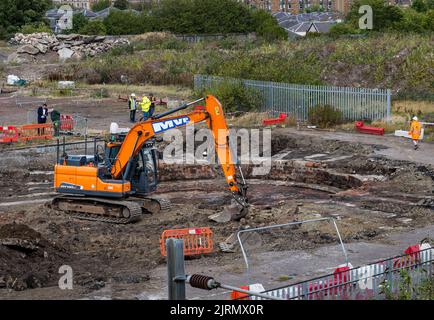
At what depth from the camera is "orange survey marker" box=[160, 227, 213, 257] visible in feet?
61.8

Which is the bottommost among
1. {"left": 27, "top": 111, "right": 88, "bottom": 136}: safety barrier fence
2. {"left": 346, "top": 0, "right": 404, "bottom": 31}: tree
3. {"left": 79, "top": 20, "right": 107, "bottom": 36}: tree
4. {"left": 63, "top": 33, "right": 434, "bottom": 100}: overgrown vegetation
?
{"left": 27, "top": 111, "right": 88, "bottom": 136}: safety barrier fence

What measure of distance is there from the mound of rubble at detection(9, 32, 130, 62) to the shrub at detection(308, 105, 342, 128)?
35851 millimetres

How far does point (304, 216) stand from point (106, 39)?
55.4 m

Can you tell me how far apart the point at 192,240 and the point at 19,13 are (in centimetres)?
7886

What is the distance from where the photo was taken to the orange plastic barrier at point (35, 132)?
34188 mm

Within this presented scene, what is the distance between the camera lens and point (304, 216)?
2200 cm

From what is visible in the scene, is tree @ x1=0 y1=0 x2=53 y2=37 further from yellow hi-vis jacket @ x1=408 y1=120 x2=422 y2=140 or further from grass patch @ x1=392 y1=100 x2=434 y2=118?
yellow hi-vis jacket @ x1=408 y1=120 x2=422 y2=140

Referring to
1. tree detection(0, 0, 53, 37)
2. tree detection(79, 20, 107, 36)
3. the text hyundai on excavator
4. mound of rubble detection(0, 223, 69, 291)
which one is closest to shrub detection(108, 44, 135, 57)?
tree detection(79, 20, 107, 36)

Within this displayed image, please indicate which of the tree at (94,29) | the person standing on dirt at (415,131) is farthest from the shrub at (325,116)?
the tree at (94,29)

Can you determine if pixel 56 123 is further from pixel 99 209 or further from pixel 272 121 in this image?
pixel 99 209

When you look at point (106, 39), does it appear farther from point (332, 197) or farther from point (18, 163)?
point (332, 197)

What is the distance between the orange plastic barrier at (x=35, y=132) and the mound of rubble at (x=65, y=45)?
112ft

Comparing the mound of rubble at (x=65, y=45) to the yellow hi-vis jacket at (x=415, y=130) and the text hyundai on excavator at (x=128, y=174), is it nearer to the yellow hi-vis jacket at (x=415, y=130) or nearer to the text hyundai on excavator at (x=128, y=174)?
the yellow hi-vis jacket at (x=415, y=130)

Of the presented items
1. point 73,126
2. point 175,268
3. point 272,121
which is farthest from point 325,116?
point 175,268
